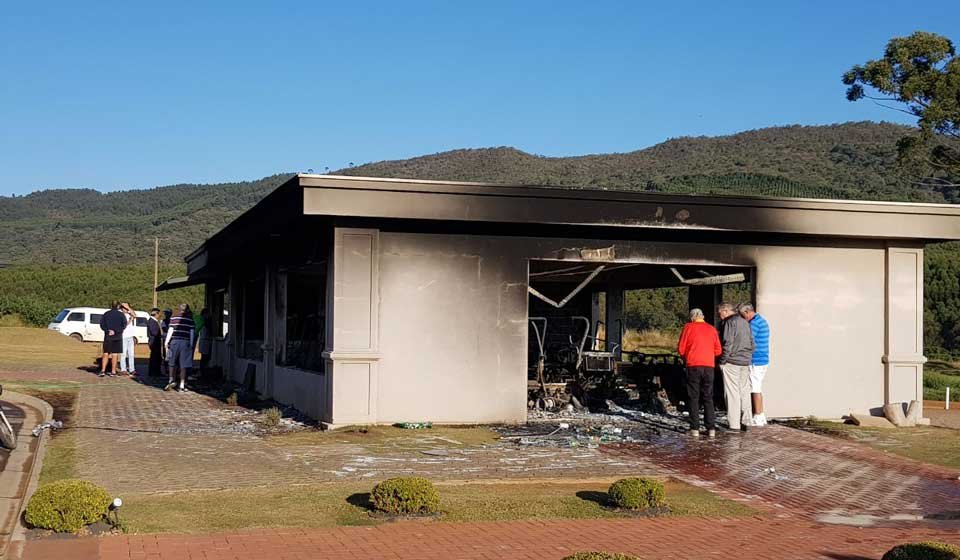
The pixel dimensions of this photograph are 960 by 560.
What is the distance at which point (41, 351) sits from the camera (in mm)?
34531

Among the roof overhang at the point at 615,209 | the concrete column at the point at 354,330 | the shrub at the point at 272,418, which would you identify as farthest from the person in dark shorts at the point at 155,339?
the roof overhang at the point at 615,209

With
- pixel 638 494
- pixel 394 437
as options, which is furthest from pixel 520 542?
pixel 394 437

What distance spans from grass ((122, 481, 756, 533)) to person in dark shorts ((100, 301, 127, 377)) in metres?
17.1

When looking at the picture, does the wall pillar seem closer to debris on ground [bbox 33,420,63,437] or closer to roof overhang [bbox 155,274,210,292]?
debris on ground [bbox 33,420,63,437]

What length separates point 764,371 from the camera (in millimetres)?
15477

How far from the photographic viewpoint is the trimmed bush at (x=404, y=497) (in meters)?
8.64

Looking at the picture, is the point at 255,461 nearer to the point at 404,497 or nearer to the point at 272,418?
the point at 404,497

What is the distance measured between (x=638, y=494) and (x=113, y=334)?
19.8 m

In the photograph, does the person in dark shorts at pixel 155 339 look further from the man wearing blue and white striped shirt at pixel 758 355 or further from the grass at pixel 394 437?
the man wearing blue and white striped shirt at pixel 758 355

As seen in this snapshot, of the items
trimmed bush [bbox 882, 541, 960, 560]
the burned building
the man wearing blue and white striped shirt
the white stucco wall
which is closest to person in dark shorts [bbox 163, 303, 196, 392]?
the burned building

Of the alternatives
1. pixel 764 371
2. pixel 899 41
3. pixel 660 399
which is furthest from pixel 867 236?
pixel 899 41

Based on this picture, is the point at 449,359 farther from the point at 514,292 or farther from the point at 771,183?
the point at 771,183

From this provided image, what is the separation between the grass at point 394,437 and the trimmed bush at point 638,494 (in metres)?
3.79

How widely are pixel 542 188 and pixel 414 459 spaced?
4.62 meters
